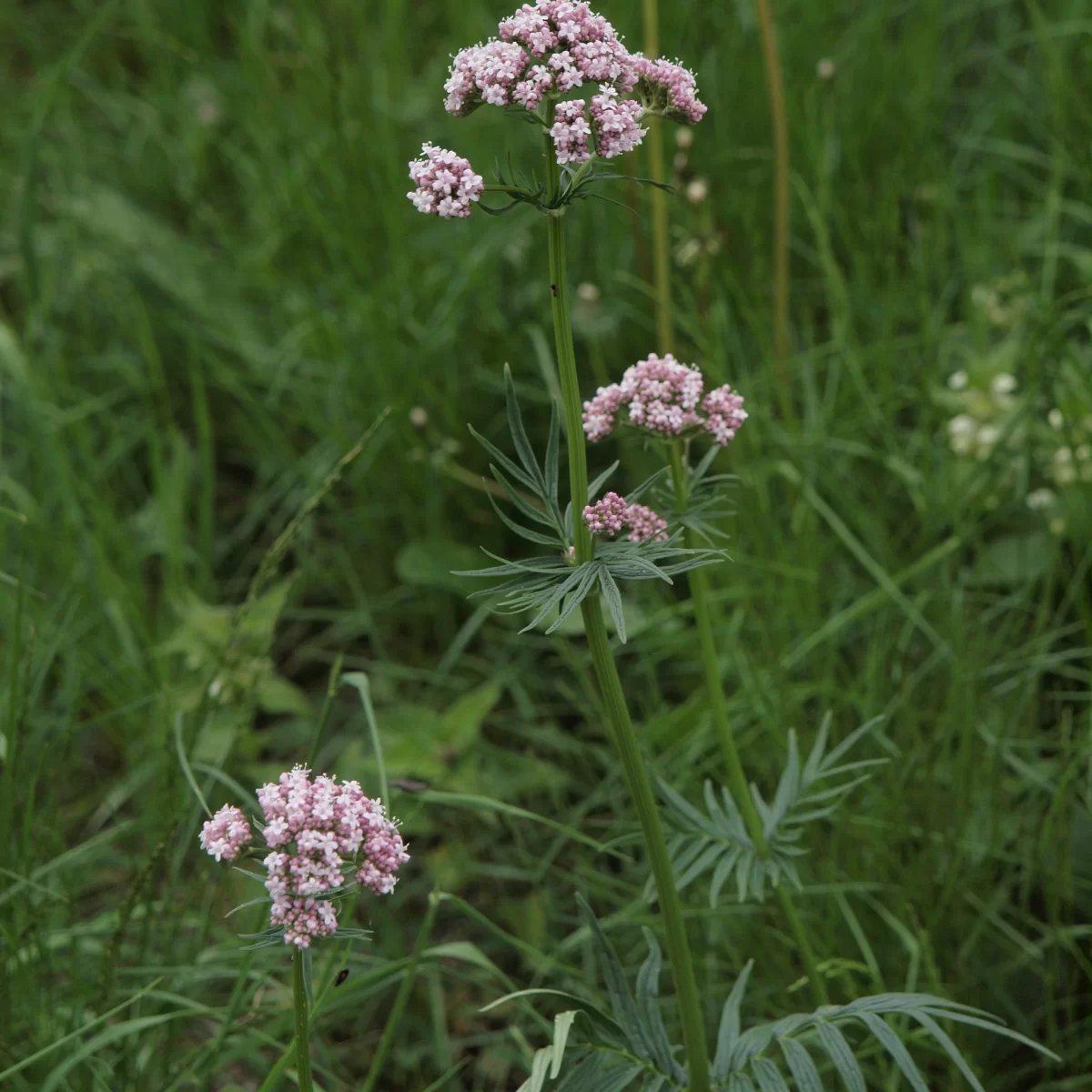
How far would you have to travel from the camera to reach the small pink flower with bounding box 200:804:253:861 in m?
1.10

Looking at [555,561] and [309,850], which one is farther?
[555,561]

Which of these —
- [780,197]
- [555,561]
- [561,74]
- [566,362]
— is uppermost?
[780,197]

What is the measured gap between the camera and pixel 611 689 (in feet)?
4.22

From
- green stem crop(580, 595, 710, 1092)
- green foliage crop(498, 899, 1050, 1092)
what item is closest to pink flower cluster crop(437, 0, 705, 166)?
green stem crop(580, 595, 710, 1092)

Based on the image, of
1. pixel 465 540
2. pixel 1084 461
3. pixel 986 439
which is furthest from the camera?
pixel 465 540

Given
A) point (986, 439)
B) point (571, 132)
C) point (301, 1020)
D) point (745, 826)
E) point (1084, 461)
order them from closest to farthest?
point (571, 132), point (301, 1020), point (745, 826), point (1084, 461), point (986, 439)

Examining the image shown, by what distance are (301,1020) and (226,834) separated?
0.21m

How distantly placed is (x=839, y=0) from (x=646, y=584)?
1876mm

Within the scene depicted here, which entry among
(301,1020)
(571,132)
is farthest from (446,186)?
(301,1020)

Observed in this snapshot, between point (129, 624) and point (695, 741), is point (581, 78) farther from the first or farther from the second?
point (129, 624)

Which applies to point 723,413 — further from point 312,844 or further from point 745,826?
point 312,844

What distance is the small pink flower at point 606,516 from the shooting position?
1241 mm

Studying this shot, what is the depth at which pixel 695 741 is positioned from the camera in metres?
2.20

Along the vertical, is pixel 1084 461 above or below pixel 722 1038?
above
